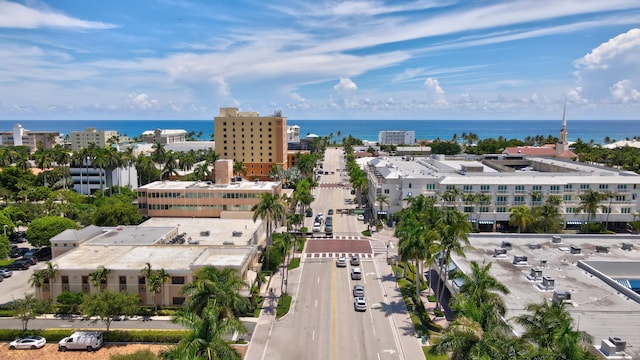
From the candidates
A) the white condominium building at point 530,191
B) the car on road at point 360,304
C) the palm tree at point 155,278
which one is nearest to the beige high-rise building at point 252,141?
the white condominium building at point 530,191

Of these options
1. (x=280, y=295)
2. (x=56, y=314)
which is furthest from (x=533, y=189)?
(x=56, y=314)

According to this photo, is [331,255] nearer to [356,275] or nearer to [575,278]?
[356,275]

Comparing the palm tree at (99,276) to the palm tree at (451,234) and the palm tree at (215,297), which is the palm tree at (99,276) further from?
the palm tree at (451,234)

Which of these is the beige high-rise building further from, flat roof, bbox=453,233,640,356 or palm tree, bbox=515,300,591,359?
palm tree, bbox=515,300,591,359

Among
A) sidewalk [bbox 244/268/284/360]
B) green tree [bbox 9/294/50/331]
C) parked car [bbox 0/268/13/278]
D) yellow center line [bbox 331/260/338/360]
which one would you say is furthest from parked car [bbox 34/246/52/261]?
yellow center line [bbox 331/260/338/360]

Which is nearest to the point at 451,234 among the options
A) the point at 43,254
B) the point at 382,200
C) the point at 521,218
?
the point at 521,218

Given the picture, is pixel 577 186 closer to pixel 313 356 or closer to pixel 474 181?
pixel 474 181
